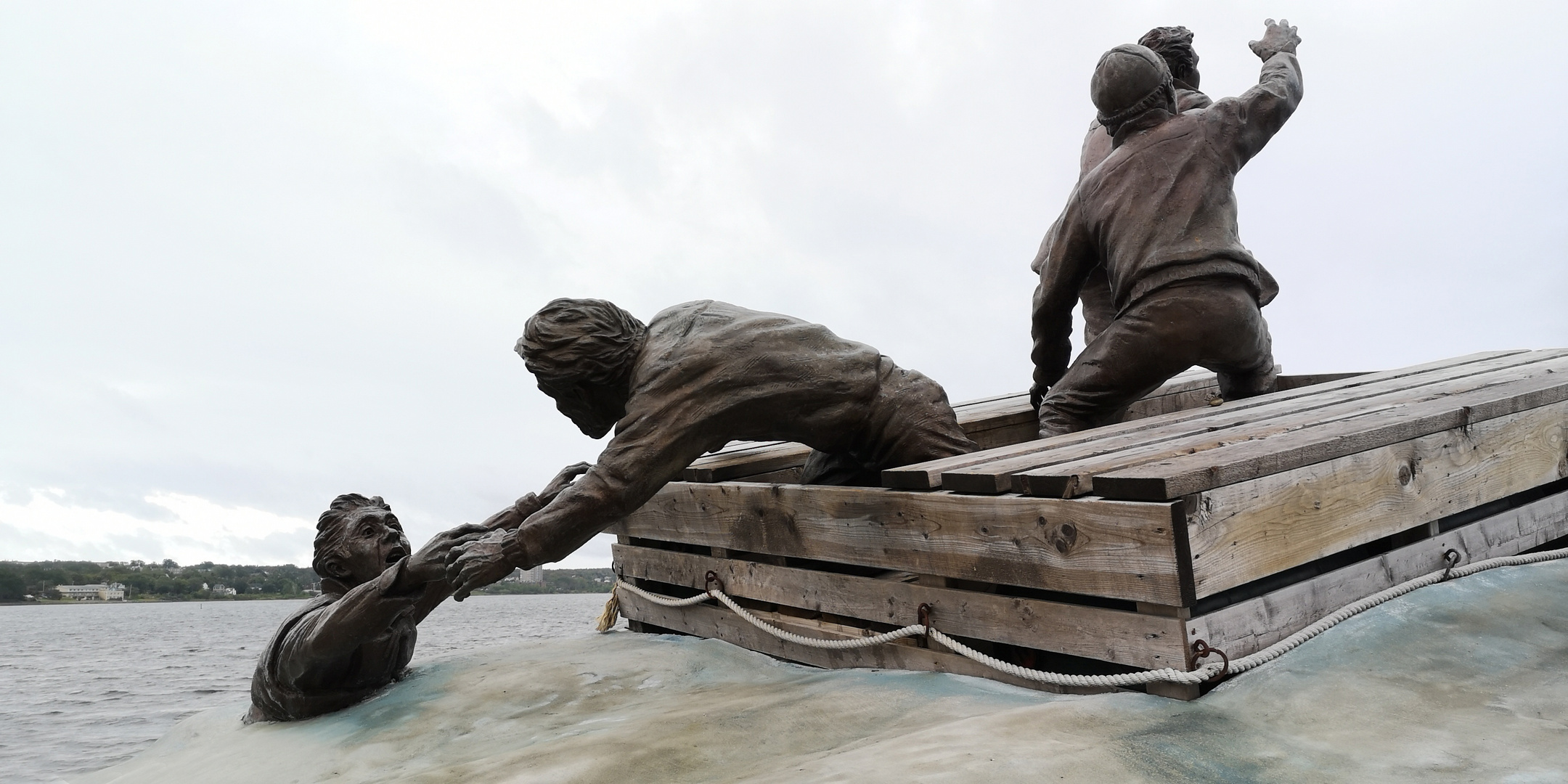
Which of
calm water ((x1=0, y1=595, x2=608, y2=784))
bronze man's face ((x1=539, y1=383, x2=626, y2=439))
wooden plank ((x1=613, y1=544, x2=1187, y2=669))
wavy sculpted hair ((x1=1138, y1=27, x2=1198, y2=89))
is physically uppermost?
wavy sculpted hair ((x1=1138, y1=27, x2=1198, y2=89))

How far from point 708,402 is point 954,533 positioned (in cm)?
96

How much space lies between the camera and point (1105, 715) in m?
2.30

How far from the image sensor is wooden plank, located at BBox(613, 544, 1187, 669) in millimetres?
2578

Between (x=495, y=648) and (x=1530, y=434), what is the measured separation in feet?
14.3

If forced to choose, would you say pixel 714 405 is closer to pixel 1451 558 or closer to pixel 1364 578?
pixel 1364 578

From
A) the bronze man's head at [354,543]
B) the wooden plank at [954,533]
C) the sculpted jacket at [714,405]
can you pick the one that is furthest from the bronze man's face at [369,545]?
the sculpted jacket at [714,405]

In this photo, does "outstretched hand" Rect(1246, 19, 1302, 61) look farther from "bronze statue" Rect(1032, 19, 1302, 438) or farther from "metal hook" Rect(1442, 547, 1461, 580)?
"metal hook" Rect(1442, 547, 1461, 580)

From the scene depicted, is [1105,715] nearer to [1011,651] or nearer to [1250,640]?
[1250,640]

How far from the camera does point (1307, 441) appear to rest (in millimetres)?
2848

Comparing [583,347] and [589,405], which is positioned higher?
[583,347]

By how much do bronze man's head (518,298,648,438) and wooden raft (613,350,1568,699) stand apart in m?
0.83

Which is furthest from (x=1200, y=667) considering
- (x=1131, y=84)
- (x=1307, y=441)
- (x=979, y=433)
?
Answer: (x=1131, y=84)

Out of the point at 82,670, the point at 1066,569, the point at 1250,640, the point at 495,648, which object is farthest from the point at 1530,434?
the point at 82,670

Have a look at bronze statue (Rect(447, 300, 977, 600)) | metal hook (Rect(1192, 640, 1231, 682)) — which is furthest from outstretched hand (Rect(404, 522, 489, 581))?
metal hook (Rect(1192, 640, 1231, 682))
